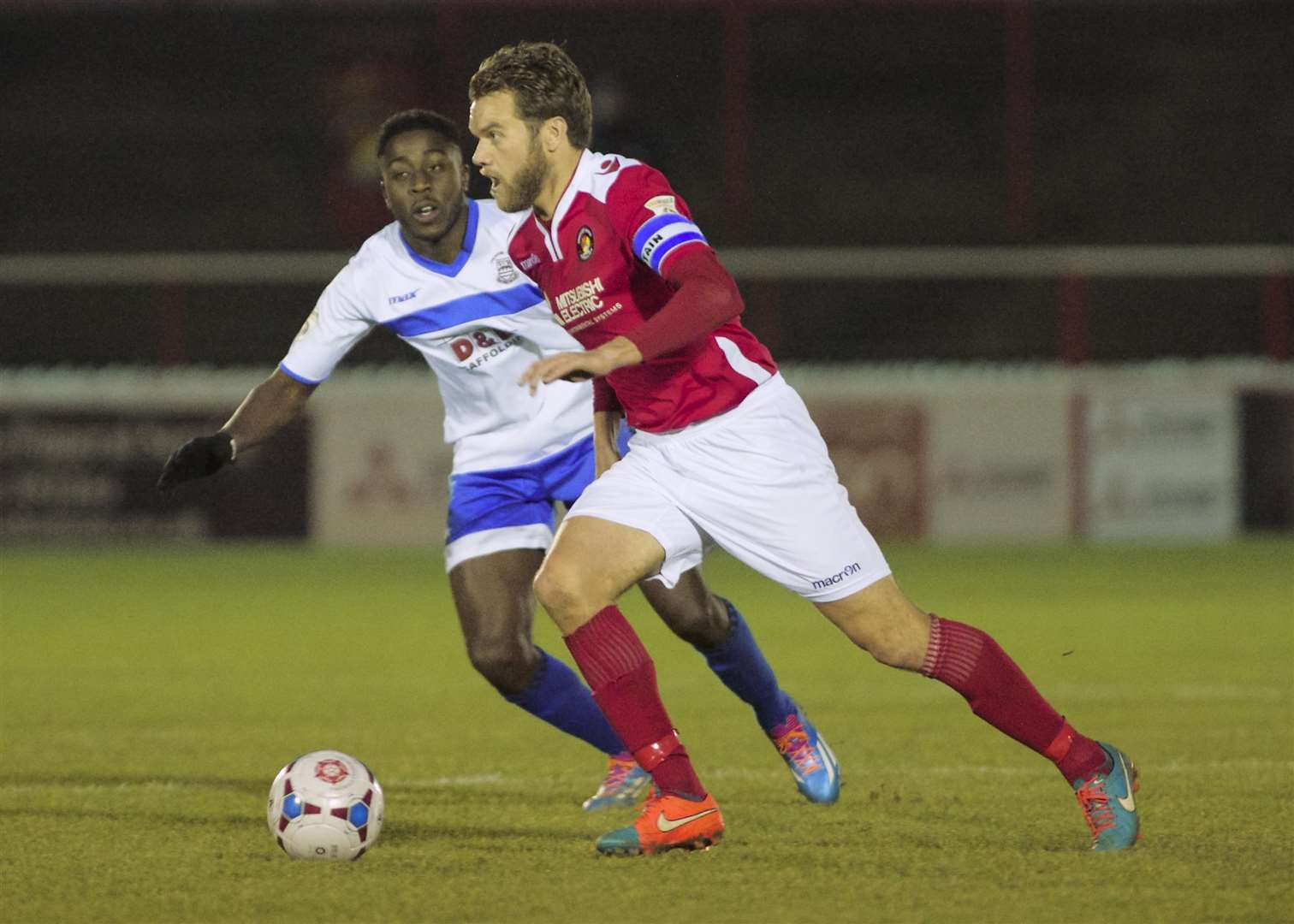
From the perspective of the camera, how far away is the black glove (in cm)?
565

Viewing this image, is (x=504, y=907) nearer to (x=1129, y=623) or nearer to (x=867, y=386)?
(x=1129, y=623)

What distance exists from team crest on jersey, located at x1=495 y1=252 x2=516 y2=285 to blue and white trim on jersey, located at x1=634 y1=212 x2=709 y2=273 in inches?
49.9

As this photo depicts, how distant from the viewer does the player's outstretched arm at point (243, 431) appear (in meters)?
5.67

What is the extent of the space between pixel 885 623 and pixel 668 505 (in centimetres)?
60

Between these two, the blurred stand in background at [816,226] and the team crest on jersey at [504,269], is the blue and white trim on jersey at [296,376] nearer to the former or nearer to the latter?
the team crest on jersey at [504,269]

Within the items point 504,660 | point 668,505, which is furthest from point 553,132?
point 504,660

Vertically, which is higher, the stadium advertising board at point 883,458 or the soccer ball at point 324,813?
the soccer ball at point 324,813

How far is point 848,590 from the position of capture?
4.95 m

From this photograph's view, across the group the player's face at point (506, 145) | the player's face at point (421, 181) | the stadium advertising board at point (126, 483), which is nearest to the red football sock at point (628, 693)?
the player's face at point (506, 145)

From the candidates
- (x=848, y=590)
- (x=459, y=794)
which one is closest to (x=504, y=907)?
(x=848, y=590)

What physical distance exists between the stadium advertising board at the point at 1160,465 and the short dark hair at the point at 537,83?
11552 millimetres

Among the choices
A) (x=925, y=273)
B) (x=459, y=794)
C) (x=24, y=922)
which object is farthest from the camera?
(x=925, y=273)

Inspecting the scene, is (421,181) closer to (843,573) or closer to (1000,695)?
(843,573)

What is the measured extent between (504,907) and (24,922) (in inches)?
40.2
